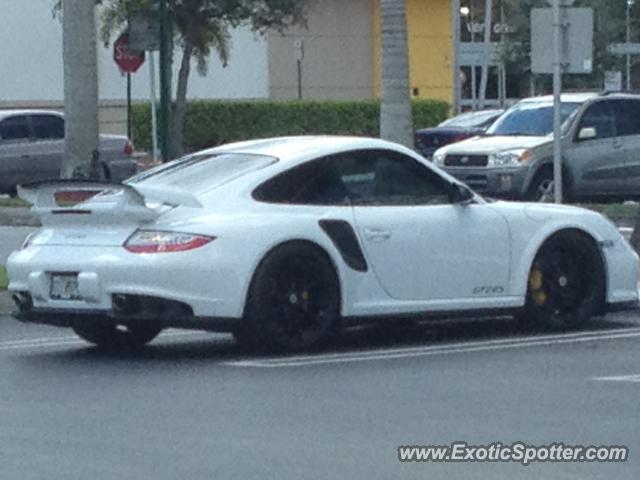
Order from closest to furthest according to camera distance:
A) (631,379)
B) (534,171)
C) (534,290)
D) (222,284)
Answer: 1. (631,379)
2. (222,284)
3. (534,290)
4. (534,171)

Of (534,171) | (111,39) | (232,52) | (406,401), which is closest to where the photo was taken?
(406,401)

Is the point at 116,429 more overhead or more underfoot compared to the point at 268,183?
more underfoot

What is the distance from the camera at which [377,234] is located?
41.7ft

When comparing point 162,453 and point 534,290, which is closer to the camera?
point 162,453

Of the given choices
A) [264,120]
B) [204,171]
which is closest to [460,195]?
[204,171]

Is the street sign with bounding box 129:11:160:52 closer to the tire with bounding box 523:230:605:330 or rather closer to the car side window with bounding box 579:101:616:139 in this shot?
the car side window with bounding box 579:101:616:139

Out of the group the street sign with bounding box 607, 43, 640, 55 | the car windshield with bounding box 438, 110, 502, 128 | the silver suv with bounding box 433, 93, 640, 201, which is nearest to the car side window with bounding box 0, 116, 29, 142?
the car windshield with bounding box 438, 110, 502, 128

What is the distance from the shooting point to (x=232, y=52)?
52719mm

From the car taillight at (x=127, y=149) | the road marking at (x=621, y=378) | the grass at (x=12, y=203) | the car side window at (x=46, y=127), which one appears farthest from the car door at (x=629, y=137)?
the road marking at (x=621, y=378)

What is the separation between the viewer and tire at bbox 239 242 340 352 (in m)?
12.1

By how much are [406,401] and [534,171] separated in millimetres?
15340

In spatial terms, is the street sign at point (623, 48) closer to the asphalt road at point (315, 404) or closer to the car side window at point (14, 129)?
the car side window at point (14, 129)

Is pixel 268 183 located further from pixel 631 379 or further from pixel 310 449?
pixel 310 449

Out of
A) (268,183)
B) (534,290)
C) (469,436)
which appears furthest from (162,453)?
(534,290)
